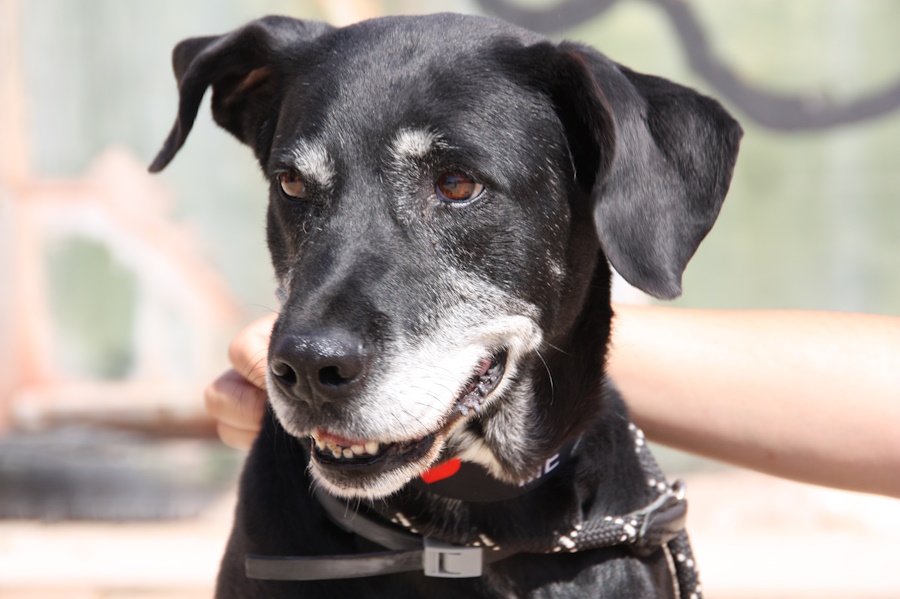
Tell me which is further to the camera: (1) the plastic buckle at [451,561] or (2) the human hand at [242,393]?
(2) the human hand at [242,393]

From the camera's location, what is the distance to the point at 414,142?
2020 millimetres

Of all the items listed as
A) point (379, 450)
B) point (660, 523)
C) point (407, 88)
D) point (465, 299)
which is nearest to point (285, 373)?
point (379, 450)

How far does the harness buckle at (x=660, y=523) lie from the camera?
2195mm

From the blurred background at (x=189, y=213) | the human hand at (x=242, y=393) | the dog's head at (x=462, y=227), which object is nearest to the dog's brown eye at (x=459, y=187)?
the dog's head at (x=462, y=227)

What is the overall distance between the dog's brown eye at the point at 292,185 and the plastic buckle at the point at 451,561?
80 cm

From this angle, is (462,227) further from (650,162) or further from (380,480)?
(380,480)

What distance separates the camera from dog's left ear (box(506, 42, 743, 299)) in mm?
1965

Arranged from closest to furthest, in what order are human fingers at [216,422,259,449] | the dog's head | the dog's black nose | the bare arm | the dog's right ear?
the dog's black nose, the dog's head, the dog's right ear, the bare arm, human fingers at [216,422,259,449]

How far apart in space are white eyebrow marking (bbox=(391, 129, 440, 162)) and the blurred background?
3.55m

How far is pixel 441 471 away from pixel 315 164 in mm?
720

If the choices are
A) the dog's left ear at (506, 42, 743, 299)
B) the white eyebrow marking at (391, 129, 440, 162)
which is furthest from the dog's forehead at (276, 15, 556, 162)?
→ the dog's left ear at (506, 42, 743, 299)

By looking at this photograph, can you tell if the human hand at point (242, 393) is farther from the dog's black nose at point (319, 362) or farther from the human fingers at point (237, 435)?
the dog's black nose at point (319, 362)

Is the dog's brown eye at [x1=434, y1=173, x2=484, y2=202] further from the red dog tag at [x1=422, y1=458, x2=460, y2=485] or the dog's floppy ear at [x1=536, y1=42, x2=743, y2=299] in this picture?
the red dog tag at [x1=422, y1=458, x2=460, y2=485]

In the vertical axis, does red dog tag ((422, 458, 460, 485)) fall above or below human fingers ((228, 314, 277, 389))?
below
